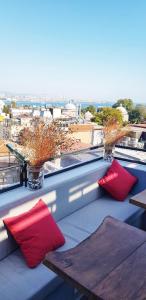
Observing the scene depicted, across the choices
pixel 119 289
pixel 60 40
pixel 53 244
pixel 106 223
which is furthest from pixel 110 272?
pixel 60 40

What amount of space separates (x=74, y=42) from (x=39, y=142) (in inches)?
641

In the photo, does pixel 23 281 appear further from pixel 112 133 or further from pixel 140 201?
pixel 112 133

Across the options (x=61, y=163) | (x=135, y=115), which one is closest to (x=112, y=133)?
(x=61, y=163)

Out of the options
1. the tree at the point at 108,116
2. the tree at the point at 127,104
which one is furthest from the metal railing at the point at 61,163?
the tree at the point at 127,104

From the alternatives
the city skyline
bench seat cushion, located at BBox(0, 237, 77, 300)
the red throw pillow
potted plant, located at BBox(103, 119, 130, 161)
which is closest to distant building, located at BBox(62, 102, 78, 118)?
the city skyline

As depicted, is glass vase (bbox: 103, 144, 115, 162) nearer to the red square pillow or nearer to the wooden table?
the red square pillow

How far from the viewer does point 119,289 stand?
3.47 ft

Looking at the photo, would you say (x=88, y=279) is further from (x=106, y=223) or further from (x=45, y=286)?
(x=106, y=223)

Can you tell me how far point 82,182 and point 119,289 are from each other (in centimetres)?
155

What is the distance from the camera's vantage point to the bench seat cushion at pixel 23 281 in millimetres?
1362

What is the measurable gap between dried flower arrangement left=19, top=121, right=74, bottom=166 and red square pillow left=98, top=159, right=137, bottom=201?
107 cm

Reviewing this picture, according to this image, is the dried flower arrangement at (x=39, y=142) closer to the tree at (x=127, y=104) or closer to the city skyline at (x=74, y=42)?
the city skyline at (x=74, y=42)

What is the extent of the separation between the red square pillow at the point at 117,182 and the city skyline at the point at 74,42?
5574 millimetres

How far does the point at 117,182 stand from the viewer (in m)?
2.90
